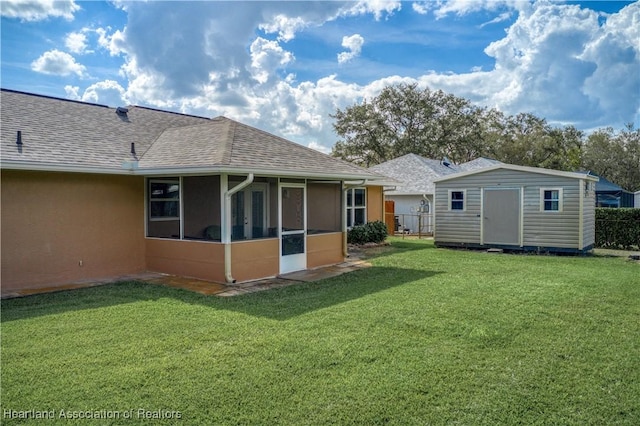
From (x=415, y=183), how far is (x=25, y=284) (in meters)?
17.6

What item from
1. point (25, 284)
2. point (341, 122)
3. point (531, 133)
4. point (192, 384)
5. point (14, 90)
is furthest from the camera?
point (531, 133)

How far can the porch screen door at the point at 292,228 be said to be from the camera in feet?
30.5

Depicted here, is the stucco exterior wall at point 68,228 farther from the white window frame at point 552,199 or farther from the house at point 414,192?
the house at point 414,192

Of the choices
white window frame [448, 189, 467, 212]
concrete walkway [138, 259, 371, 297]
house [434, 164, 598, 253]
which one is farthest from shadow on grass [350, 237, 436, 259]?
concrete walkway [138, 259, 371, 297]

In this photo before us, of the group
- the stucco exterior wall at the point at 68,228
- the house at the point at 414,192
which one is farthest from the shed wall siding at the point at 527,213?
the stucco exterior wall at the point at 68,228

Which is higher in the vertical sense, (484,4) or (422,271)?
(484,4)

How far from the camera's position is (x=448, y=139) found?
37.5 meters

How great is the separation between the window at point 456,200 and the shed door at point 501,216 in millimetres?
717

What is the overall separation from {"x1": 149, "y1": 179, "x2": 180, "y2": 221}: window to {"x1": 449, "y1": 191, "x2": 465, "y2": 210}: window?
29.6 feet

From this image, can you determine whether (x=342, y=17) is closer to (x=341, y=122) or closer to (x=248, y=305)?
(x=248, y=305)

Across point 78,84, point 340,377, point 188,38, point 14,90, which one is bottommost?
point 340,377

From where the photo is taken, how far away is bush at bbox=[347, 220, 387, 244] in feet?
49.4

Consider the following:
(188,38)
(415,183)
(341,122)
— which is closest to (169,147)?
(188,38)

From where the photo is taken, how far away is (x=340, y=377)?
3818mm
